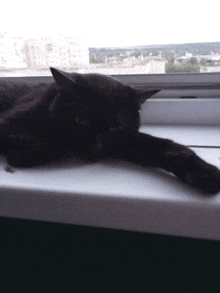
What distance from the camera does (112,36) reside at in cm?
87

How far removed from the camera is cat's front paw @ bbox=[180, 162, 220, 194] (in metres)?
0.42

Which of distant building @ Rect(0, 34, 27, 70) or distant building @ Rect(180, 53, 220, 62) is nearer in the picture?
distant building @ Rect(180, 53, 220, 62)

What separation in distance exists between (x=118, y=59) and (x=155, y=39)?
0.51 ft

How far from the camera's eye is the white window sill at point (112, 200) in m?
0.42

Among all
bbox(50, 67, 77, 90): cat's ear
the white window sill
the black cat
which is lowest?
the white window sill

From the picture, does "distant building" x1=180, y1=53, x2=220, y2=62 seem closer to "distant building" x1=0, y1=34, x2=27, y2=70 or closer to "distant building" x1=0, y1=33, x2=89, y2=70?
"distant building" x1=0, y1=33, x2=89, y2=70

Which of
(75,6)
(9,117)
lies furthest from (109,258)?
(75,6)

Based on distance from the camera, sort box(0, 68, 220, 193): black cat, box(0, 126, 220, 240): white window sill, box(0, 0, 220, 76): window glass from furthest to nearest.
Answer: box(0, 0, 220, 76): window glass → box(0, 68, 220, 193): black cat → box(0, 126, 220, 240): white window sill

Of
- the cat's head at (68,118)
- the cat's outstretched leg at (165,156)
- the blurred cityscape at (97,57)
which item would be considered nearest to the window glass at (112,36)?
the blurred cityscape at (97,57)

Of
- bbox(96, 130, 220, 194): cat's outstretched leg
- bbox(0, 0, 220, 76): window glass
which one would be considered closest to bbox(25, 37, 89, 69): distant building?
bbox(0, 0, 220, 76): window glass

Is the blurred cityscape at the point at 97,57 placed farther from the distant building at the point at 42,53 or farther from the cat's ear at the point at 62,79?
the cat's ear at the point at 62,79

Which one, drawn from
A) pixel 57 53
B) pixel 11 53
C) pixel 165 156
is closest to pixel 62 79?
pixel 165 156

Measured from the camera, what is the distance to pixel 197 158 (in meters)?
0.47

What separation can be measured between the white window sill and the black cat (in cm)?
3
